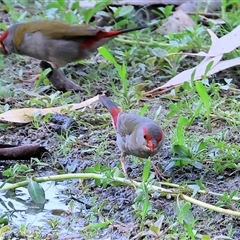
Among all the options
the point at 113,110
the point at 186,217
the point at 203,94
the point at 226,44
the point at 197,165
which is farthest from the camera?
the point at 226,44

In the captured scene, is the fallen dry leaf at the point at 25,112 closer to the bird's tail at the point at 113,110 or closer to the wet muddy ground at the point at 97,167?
the wet muddy ground at the point at 97,167

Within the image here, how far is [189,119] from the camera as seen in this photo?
4.64 meters

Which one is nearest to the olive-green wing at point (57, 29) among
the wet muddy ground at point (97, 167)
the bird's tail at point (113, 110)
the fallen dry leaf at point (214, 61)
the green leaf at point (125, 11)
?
the wet muddy ground at point (97, 167)

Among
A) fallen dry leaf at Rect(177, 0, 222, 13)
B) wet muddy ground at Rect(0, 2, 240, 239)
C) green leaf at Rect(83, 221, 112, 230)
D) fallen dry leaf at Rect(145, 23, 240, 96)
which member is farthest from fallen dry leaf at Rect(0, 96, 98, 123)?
fallen dry leaf at Rect(177, 0, 222, 13)

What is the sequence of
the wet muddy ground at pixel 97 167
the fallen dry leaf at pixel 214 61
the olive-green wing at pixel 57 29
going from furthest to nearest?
the olive-green wing at pixel 57 29, the fallen dry leaf at pixel 214 61, the wet muddy ground at pixel 97 167

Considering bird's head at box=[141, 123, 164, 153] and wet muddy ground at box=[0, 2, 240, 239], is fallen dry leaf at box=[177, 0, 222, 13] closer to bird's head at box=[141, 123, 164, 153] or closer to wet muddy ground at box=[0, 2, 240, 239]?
wet muddy ground at box=[0, 2, 240, 239]

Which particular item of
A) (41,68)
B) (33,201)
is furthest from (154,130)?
(41,68)

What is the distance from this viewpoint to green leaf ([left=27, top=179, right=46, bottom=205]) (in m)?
3.62

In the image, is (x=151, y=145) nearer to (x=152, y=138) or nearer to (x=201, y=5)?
(x=152, y=138)

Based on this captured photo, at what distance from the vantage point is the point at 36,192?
11.9 ft

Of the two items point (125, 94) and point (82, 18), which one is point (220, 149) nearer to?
point (125, 94)

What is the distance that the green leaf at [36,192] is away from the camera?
3619 millimetres

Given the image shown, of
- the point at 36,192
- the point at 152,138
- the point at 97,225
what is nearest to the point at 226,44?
the point at 152,138

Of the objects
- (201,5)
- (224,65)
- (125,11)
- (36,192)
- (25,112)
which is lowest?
(201,5)
